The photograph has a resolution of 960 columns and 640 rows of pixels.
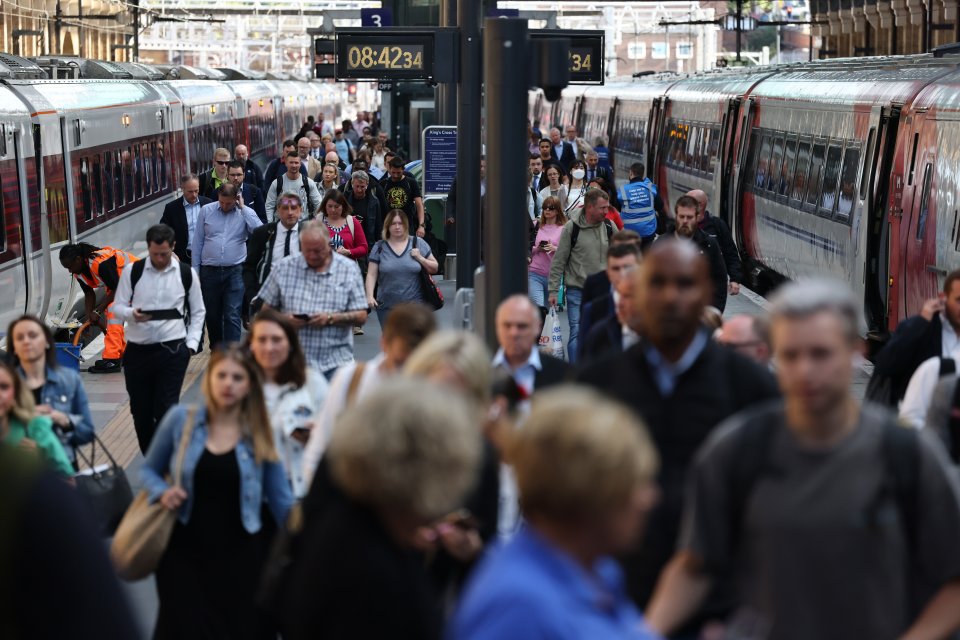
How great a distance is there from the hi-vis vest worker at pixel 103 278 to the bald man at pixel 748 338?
897cm

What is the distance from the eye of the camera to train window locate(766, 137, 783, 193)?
21.2 metres

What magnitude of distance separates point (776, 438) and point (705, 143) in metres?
23.3

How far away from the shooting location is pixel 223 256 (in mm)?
14336

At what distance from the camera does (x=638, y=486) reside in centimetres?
304

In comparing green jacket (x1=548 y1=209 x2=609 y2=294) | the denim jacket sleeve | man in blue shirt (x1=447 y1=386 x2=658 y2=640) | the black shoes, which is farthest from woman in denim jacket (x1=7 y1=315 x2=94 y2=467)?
the black shoes

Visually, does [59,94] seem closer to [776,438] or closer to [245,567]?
[245,567]

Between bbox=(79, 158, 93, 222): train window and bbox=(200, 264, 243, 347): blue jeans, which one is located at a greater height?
bbox=(79, 158, 93, 222): train window

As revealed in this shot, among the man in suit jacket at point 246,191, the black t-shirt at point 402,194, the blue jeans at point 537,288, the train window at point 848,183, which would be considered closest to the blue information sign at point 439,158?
the black t-shirt at point 402,194

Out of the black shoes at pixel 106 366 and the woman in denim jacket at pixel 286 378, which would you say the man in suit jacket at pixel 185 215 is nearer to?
the black shoes at pixel 106 366

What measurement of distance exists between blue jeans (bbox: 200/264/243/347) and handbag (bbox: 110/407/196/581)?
8.12 meters

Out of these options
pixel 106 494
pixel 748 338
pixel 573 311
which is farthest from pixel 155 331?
pixel 748 338

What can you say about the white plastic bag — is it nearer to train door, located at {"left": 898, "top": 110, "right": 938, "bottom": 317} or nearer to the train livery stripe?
train door, located at {"left": 898, "top": 110, "right": 938, "bottom": 317}

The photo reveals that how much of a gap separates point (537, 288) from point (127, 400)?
3303 mm

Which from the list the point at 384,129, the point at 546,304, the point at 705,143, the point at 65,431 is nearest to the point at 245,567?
the point at 65,431
